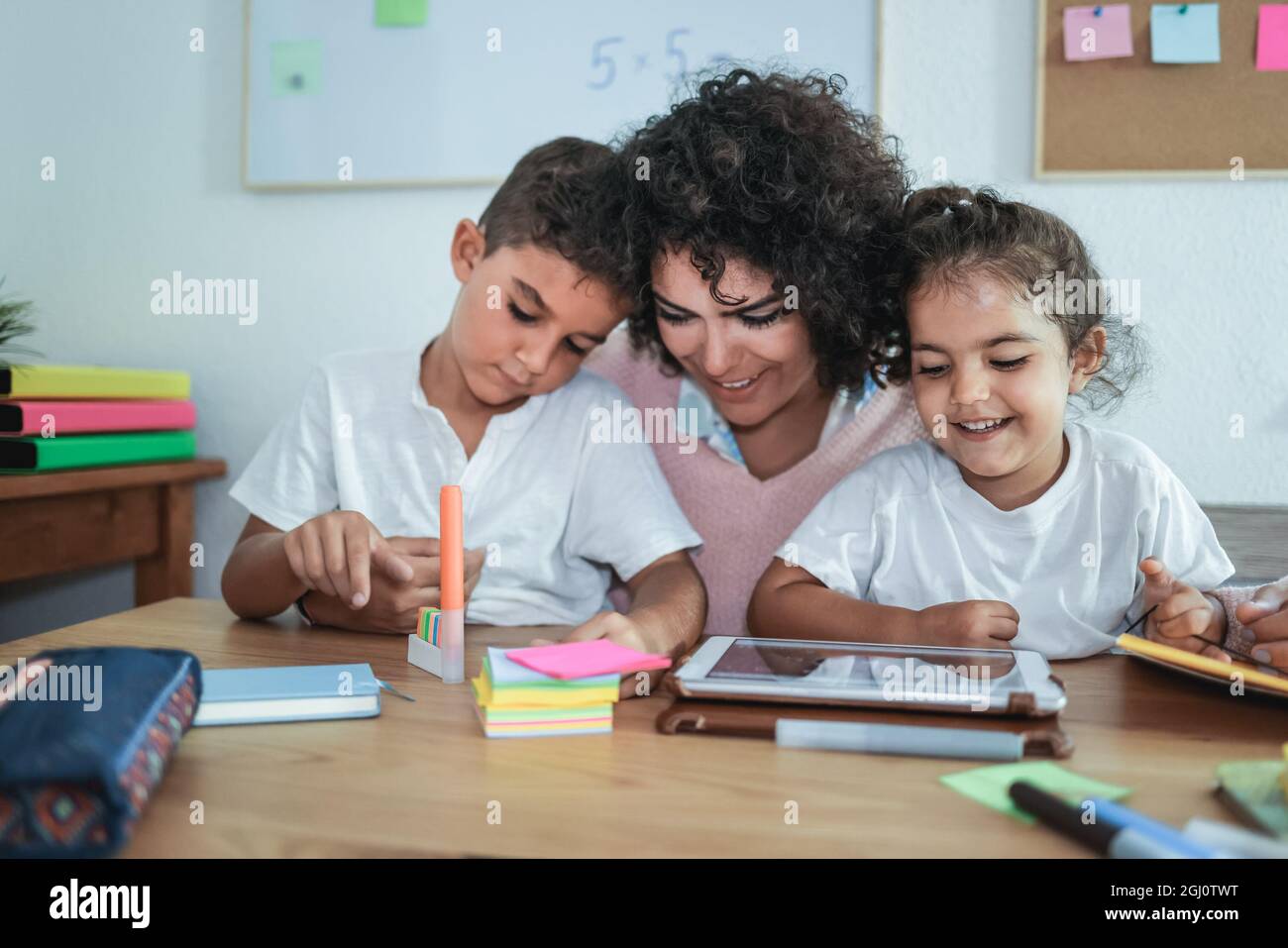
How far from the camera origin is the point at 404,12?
169 cm

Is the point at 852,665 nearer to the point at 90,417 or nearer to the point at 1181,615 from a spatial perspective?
the point at 1181,615

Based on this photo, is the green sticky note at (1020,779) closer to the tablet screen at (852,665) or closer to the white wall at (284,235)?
the tablet screen at (852,665)

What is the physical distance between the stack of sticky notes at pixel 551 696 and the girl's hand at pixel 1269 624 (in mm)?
469

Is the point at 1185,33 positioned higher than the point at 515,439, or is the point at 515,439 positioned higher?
the point at 1185,33

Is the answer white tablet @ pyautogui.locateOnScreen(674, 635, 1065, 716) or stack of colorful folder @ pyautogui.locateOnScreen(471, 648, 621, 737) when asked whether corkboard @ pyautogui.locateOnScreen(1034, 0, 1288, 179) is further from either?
stack of colorful folder @ pyautogui.locateOnScreen(471, 648, 621, 737)

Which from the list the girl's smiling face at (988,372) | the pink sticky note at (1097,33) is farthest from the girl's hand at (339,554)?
the pink sticky note at (1097,33)

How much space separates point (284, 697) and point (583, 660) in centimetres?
19

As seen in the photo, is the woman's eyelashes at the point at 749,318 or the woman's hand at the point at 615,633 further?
the woman's eyelashes at the point at 749,318

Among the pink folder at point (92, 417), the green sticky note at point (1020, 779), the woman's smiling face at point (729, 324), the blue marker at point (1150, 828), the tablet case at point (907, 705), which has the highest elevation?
the woman's smiling face at point (729, 324)

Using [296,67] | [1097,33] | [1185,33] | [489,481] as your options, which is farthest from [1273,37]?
[296,67]

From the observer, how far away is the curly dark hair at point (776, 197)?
1063mm
